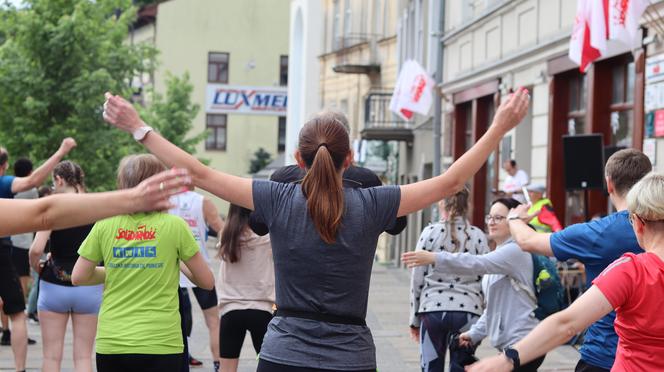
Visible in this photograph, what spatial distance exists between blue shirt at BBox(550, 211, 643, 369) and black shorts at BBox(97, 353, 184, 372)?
210 cm

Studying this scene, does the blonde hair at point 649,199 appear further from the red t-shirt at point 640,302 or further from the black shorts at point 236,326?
the black shorts at point 236,326

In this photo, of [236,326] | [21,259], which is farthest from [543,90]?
[236,326]

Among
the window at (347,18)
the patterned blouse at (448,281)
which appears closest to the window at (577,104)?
the patterned blouse at (448,281)

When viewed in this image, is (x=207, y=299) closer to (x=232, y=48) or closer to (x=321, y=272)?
(x=321, y=272)

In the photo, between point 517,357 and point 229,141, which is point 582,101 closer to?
point 517,357

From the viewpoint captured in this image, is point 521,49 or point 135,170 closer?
point 135,170

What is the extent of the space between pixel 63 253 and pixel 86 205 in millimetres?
4616

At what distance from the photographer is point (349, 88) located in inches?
1592

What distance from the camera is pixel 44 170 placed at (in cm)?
930

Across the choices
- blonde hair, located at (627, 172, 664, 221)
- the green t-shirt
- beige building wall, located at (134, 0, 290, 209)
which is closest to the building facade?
the green t-shirt

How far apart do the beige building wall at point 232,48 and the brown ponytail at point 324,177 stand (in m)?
60.8

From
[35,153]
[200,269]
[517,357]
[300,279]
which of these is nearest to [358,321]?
[300,279]

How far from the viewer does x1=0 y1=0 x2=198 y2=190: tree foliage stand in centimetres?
2595

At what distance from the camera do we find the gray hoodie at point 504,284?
7.38 meters
